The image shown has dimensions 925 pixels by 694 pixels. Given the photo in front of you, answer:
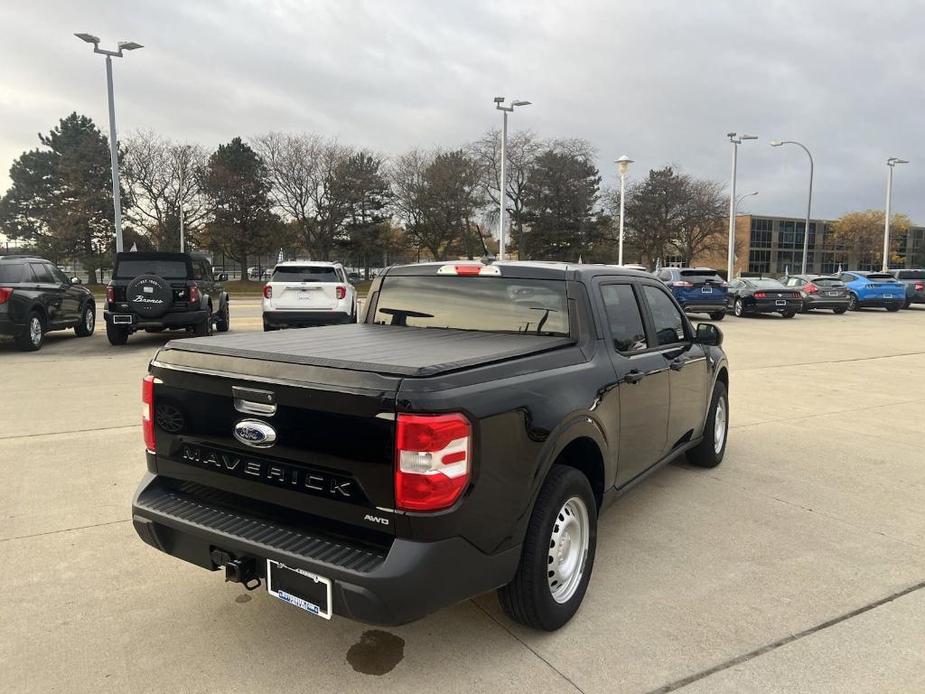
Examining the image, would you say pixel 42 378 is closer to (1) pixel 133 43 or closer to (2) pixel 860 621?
(2) pixel 860 621

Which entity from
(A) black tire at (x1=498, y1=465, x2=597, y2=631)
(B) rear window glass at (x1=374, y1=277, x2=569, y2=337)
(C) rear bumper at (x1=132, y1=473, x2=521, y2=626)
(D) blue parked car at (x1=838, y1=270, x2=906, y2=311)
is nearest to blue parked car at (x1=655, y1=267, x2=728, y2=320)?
(D) blue parked car at (x1=838, y1=270, x2=906, y2=311)

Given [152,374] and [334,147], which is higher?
[334,147]

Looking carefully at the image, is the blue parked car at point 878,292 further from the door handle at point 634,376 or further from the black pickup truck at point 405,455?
the black pickup truck at point 405,455

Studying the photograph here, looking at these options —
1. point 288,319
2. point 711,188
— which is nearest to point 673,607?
point 288,319

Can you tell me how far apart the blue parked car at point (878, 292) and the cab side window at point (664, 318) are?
25.4 metres

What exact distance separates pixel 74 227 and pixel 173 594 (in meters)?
50.6

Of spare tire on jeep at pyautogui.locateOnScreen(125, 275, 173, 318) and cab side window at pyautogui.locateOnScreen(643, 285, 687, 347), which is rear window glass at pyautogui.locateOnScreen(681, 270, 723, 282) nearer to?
spare tire on jeep at pyautogui.locateOnScreen(125, 275, 173, 318)

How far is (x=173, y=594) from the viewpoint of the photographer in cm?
335

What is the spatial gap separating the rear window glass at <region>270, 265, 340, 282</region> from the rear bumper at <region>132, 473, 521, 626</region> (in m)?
11.0

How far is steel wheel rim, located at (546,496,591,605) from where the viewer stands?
3.02 meters

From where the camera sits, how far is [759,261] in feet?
293

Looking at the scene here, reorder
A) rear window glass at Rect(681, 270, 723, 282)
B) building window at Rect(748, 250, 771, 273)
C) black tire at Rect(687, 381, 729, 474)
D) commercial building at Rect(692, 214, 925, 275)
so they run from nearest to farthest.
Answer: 1. black tire at Rect(687, 381, 729, 474)
2. rear window glass at Rect(681, 270, 723, 282)
3. commercial building at Rect(692, 214, 925, 275)
4. building window at Rect(748, 250, 771, 273)

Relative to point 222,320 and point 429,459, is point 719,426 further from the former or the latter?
point 222,320

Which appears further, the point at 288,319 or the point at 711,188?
the point at 711,188
